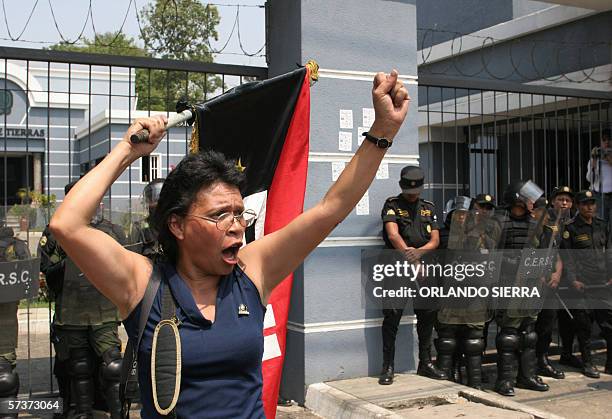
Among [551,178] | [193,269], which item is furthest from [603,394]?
[551,178]

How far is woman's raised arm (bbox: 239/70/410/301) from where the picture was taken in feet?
6.90

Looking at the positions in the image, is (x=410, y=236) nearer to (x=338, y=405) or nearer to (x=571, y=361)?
(x=338, y=405)

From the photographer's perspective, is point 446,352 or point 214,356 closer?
point 214,356

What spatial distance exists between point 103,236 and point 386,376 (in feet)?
14.6

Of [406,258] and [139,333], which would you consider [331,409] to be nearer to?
[406,258]

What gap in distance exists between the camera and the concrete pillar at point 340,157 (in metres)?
5.97

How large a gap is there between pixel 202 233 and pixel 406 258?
14.6 ft

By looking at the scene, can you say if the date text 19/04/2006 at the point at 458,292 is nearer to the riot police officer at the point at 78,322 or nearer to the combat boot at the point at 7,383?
the riot police officer at the point at 78,322

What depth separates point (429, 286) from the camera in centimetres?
654

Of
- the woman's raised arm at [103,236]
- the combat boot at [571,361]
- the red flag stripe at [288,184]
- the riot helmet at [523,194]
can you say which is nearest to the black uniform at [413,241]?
the riot helmet at [523,194]

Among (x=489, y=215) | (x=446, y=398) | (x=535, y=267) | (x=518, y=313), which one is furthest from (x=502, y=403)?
(x=489, y=215)

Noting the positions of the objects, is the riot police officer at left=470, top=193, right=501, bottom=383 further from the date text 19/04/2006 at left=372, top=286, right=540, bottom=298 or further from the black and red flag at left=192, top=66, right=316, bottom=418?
the black and red flag at left=192, top=66, right=316, bottom=418

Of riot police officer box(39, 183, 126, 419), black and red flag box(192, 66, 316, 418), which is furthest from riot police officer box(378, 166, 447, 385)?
black and red flag box(192, 66, 316, 418)

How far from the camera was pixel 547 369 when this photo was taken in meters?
6.98
